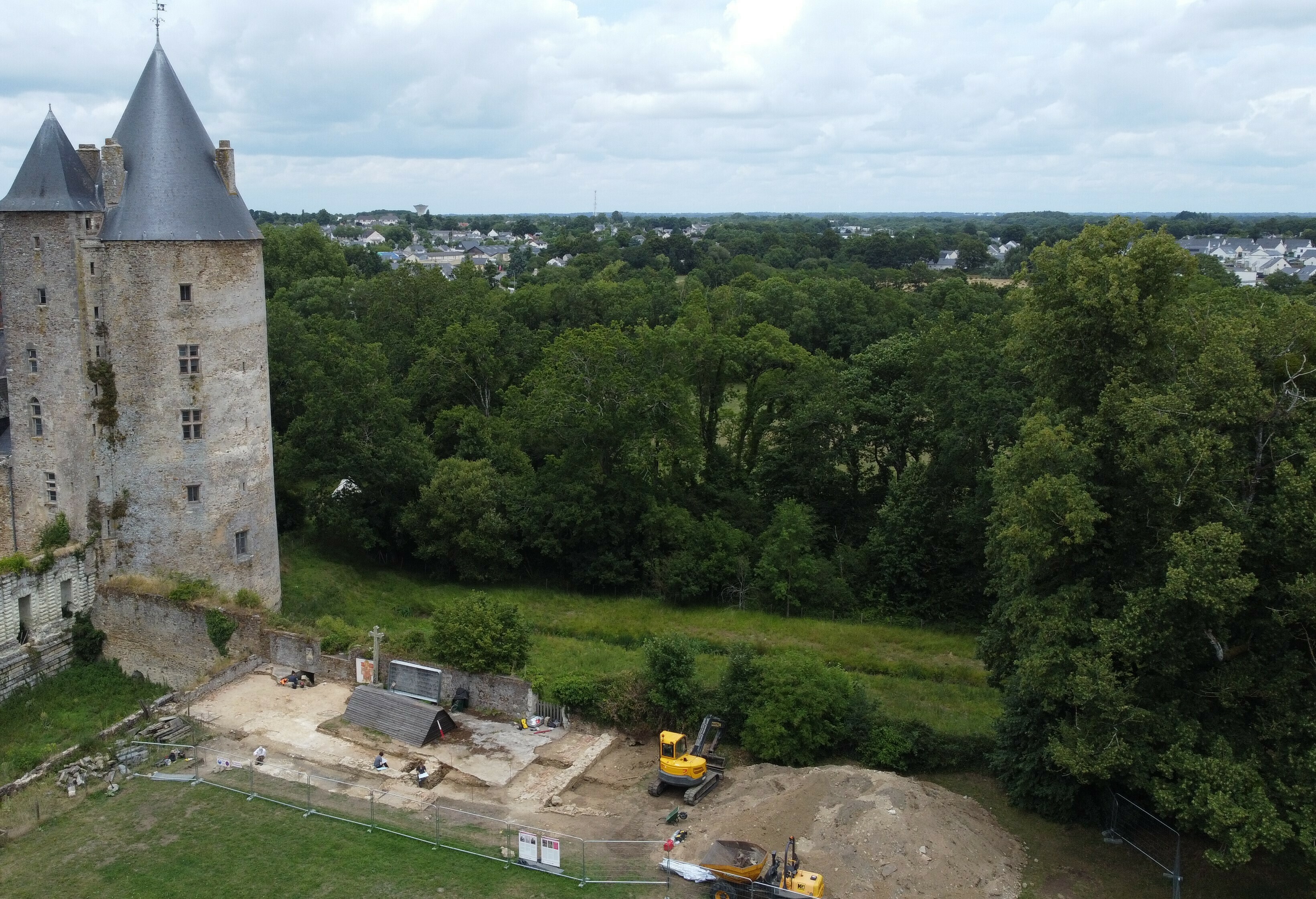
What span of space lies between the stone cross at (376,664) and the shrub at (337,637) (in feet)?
3.79

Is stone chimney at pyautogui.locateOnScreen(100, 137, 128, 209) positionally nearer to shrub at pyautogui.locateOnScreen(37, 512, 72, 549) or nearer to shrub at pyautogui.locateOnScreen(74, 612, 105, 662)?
shrub at pyautogui.locateOnScreen(37, 512, 72, 549)

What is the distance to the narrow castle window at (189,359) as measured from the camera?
2930 cm

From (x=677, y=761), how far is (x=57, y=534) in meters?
19.7

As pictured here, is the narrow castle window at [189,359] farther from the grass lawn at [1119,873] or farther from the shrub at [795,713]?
the grass lawn at [1119,873]

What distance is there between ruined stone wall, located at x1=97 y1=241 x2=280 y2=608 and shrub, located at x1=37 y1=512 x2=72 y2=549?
1.36 metres

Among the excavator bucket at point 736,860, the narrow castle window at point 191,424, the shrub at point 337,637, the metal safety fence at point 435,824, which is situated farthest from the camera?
the narrow castle window at point 191,424

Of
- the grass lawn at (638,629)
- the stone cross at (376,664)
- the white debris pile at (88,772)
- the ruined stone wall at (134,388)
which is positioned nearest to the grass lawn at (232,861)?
the white debris pile at (88,772)

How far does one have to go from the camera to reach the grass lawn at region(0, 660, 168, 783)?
82.1 feet

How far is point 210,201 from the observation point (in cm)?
2947

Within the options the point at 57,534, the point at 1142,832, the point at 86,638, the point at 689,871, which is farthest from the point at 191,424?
the point at 1142,832

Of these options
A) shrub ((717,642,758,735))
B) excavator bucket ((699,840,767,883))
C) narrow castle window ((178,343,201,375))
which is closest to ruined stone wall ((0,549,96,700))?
narrow castle window ((178,343,201,375))

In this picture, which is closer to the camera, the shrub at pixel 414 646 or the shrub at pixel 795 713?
the shrub at pixel 795 713

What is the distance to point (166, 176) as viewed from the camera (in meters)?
29.1

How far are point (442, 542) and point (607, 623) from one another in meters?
7.39
